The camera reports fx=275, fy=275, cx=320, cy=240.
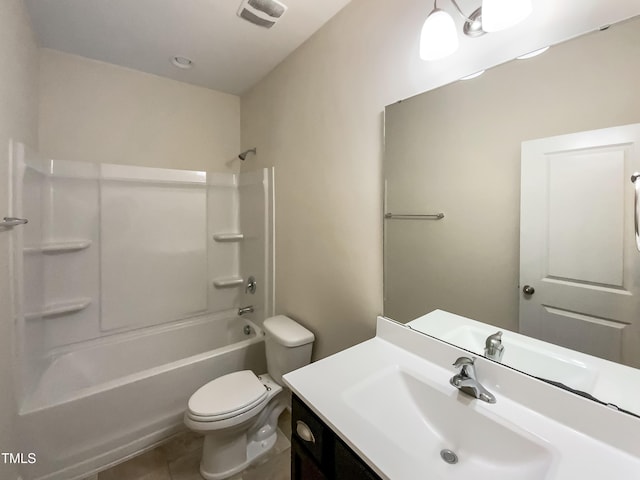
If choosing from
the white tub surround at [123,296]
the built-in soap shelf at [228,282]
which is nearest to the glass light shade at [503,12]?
the white tub surround at [123,296]

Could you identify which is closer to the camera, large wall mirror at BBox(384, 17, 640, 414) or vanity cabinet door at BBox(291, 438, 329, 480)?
large wall mirror at BBox(384, 17, 640, 414)

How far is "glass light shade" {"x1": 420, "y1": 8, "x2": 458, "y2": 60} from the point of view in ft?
3.04

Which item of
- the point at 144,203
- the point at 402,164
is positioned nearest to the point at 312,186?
the point at 402,164

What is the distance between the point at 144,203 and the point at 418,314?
215 centimetres

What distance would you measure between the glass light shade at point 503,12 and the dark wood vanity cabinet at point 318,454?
125 cm

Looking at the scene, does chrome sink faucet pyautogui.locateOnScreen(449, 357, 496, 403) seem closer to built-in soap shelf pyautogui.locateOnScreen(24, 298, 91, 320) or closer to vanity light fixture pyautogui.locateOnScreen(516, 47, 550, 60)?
vanity light fixture pyautogui.locateOnScreen(516, 47, 550, 60)

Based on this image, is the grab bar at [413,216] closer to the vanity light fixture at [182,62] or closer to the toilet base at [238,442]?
the toilet base at [238,442]

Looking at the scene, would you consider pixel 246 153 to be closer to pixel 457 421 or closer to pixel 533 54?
pixel 533 54

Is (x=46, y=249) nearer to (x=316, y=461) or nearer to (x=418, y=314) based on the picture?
(x=316, y=461)

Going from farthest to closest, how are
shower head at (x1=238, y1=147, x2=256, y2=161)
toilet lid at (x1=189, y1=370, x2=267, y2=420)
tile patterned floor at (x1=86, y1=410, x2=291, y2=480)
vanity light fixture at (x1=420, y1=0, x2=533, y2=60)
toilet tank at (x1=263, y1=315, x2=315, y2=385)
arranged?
shower head at (x1=238, y1=147, x2=256, y2=161)
toilet tank at (x1=263, y1=315, x2=315, y2=385)
tile patterned floor at (x1=86, y1=410, x2=291, y2=480)
toilet lid at (x1=189, y1=370, x2=267, y2=420)
vanity light fixture at (x1=420, y1=0, x2=533, y2=60)

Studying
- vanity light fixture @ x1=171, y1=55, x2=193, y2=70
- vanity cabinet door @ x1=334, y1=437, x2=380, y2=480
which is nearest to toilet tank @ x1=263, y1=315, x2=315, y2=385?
vanity cabinet door @ x1=334, y1=437, x2=380, y2=480

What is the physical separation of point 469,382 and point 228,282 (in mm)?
2127

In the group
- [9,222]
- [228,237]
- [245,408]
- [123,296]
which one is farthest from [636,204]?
[123,296]

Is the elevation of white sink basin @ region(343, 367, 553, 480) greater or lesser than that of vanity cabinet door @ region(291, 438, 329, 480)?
greater
